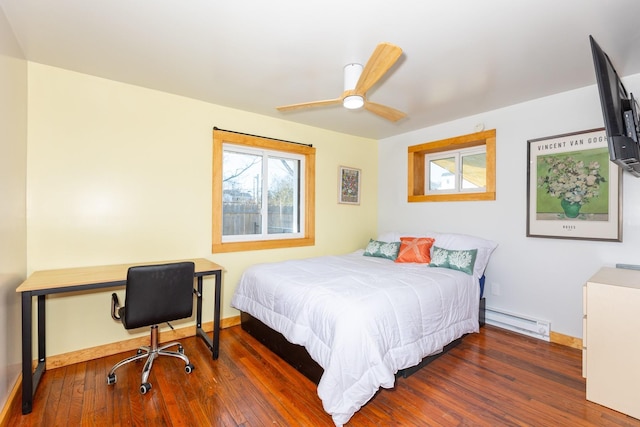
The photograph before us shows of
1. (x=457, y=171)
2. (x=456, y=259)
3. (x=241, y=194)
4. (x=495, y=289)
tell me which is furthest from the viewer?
(x=457, y=171)

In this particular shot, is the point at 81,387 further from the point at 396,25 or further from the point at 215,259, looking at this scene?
the point at 396,25

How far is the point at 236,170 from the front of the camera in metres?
3.57

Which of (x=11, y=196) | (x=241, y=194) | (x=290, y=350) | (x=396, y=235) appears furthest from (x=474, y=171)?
(x=11, y=196)

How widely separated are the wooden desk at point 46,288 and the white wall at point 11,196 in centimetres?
10

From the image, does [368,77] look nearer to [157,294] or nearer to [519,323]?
[157,294]

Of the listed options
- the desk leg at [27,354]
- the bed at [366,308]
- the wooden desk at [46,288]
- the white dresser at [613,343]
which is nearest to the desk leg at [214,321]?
the wooden desk at [46,288]

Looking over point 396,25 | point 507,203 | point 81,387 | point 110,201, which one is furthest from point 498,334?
point 110,201

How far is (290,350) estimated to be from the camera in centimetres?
244

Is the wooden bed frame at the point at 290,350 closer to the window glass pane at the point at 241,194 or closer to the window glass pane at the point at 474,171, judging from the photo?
the window glass pane at the point at 241,194

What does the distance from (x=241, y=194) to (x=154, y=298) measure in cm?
167

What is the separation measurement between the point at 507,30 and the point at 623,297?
6.12ft

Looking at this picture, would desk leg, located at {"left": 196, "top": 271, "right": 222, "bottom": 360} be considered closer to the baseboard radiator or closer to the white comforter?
the white comforter

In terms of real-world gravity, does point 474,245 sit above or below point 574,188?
below

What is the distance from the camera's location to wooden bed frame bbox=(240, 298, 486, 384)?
223cm
